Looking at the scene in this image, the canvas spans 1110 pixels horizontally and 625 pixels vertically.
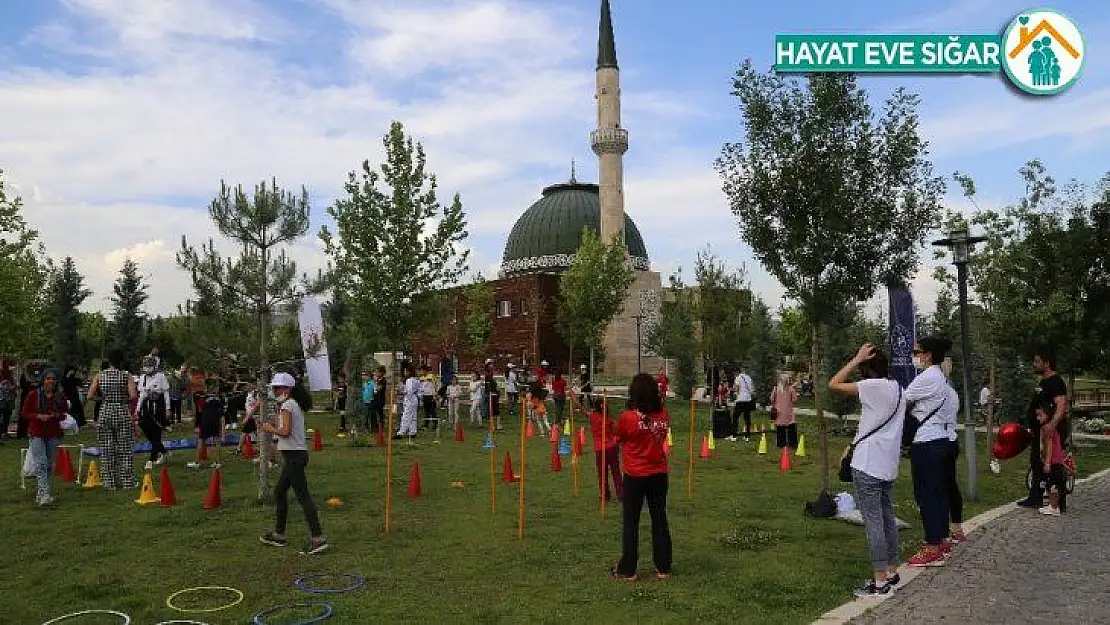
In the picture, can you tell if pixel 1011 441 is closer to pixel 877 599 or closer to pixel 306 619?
pixel 877 599

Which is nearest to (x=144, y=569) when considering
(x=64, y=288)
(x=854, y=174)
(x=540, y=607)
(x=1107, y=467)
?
(x=540, y=607)

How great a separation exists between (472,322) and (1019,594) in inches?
1741

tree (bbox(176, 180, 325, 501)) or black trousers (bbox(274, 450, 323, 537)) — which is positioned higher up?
tree (bbox(176, 180, 325, 501))

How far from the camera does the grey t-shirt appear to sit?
805cm

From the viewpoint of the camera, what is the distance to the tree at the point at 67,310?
1759 inches

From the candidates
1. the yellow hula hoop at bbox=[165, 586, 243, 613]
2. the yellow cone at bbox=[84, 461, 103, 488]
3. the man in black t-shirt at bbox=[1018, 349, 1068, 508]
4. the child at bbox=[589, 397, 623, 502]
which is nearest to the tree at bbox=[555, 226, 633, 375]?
the yellow cone at bbox=[84, 461, 103, 488]

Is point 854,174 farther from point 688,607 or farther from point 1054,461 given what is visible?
point 688,607

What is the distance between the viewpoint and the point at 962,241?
11.6 meters

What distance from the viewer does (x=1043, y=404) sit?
9930mm

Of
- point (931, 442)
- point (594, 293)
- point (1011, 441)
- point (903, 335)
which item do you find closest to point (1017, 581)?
point (931, 442)

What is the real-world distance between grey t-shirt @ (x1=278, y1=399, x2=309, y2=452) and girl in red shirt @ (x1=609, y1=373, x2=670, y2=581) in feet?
11.3

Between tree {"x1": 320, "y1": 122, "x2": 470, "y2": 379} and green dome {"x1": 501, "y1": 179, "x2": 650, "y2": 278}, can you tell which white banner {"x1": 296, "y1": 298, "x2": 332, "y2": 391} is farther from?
green dome {"x1": 501, "y1": 179, "x2": 650, "y2": 278}

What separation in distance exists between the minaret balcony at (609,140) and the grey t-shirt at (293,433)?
45.8 metres

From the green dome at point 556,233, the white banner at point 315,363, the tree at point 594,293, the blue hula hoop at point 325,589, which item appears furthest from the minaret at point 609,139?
the blue hula hoop at point 325,589
